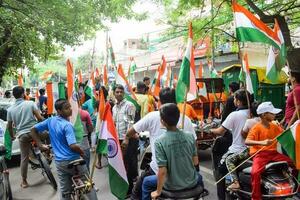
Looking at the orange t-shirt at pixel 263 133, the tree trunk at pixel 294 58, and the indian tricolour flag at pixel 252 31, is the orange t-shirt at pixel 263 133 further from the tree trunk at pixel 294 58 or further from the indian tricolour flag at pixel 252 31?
the tree trunk at pixel 294 58

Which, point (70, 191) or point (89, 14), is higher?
point (89, 14)

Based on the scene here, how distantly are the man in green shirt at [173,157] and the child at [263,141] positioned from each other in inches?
39.2

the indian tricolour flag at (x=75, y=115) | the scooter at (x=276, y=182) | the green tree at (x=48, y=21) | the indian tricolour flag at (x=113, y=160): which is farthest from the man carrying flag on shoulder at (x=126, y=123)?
the green tree at (x=48, y=21)

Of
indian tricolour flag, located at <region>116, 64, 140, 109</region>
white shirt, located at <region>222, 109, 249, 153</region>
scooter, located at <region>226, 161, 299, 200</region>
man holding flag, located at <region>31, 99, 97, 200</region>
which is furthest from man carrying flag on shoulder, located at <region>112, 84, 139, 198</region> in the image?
scooter, located at <region>226, 161, 299, 200</region>

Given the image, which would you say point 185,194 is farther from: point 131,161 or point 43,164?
point 43,164

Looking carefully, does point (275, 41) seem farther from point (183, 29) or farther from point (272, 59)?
point (183, 29)

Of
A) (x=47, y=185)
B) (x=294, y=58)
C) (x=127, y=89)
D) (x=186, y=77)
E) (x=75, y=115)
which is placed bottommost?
(x=47, y=185)

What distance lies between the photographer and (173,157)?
3.49m

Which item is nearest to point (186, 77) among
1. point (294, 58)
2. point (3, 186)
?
point (3, 186)

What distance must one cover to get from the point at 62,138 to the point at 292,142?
8.88ft

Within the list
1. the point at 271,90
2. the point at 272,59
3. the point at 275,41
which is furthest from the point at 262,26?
the point at 271,90

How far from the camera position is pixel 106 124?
4738 mm

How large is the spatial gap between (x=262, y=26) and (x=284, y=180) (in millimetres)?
1867

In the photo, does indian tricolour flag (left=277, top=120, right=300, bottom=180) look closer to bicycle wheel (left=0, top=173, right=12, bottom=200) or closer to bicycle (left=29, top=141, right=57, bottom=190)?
bicycle wheel (left=0, top=173, right=12, bottom=200)
